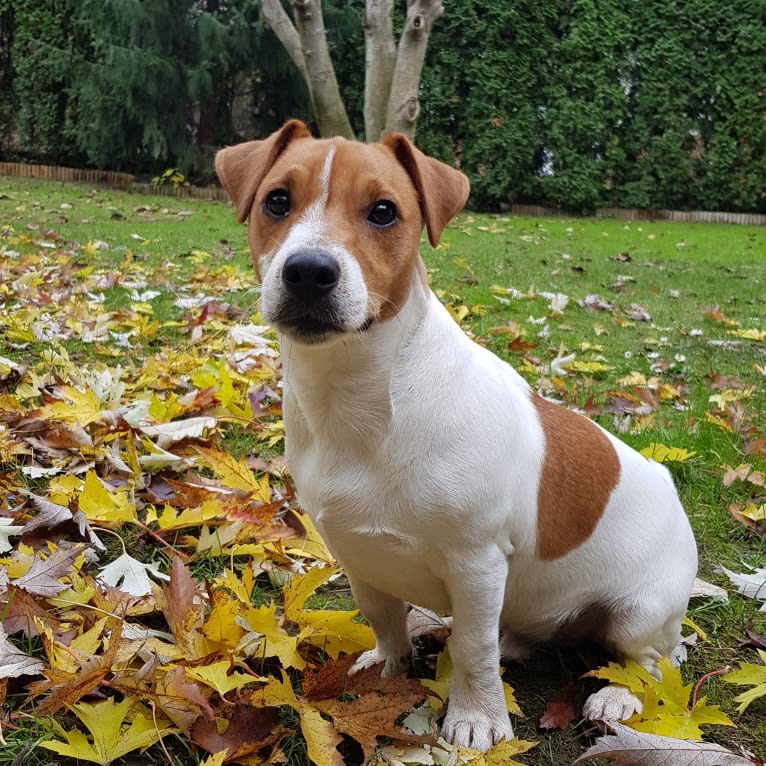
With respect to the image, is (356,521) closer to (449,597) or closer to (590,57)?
(449,597)

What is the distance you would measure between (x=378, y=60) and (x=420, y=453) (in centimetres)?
1089

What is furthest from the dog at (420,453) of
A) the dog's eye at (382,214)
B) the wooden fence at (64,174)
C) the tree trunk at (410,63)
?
the wooden fence at (64,174)

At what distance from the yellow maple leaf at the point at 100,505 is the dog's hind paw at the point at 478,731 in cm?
119

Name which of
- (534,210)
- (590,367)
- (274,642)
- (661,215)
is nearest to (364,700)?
(274,642)

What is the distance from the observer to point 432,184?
6.61 feet

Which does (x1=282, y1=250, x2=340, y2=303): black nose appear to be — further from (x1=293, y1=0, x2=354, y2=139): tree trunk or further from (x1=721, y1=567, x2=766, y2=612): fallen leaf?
(x1=293, y1=0, x2=354, y2=139): tree trunk

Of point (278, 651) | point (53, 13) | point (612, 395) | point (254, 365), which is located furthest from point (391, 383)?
point (53, 13)

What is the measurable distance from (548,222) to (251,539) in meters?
12.4

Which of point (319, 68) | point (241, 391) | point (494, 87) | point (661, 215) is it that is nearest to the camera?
point (241, 391)

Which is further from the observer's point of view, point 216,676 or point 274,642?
point 274,642

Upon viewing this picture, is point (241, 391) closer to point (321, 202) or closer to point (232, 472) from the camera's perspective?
point (232, 472)

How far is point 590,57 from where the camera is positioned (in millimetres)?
14625

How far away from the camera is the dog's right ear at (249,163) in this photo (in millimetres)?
2018

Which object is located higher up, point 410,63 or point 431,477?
point 410,63
